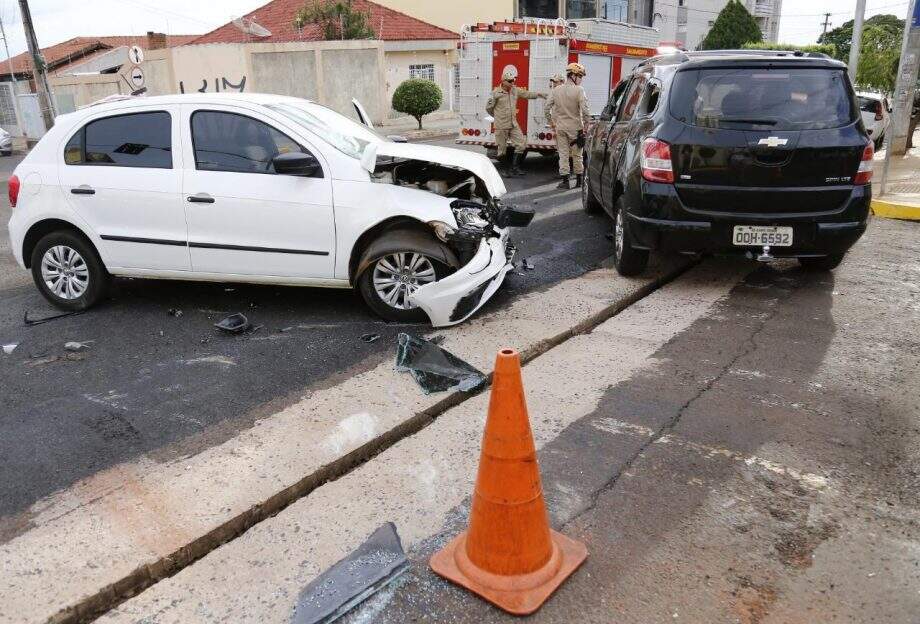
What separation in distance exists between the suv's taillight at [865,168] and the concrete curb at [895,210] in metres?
4.17

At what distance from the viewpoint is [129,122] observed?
562 cm

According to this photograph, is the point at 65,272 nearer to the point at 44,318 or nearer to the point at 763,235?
the point at 44,318

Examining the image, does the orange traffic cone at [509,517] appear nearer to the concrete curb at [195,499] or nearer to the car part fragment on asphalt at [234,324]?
the concrete curb at [195,499]

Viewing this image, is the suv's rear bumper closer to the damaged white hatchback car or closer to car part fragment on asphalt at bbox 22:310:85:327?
the damaged white hatchback car

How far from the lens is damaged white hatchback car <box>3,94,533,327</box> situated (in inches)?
208

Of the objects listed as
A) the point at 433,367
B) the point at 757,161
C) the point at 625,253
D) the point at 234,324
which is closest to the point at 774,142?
the point at 757,161

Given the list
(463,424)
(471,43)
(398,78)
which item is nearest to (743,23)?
(398,78)

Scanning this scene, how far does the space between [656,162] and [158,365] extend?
13.1 feet

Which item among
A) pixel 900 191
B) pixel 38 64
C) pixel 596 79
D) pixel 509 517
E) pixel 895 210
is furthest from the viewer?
pixel 38 64

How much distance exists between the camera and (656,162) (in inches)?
226

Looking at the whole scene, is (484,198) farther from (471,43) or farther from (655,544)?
(471,43)

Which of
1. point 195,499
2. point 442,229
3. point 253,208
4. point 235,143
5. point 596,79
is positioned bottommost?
point 195,499

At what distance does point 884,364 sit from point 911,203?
595 centimetres

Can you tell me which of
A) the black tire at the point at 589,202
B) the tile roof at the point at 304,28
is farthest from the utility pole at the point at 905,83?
the tile roof at the point at 304,28
